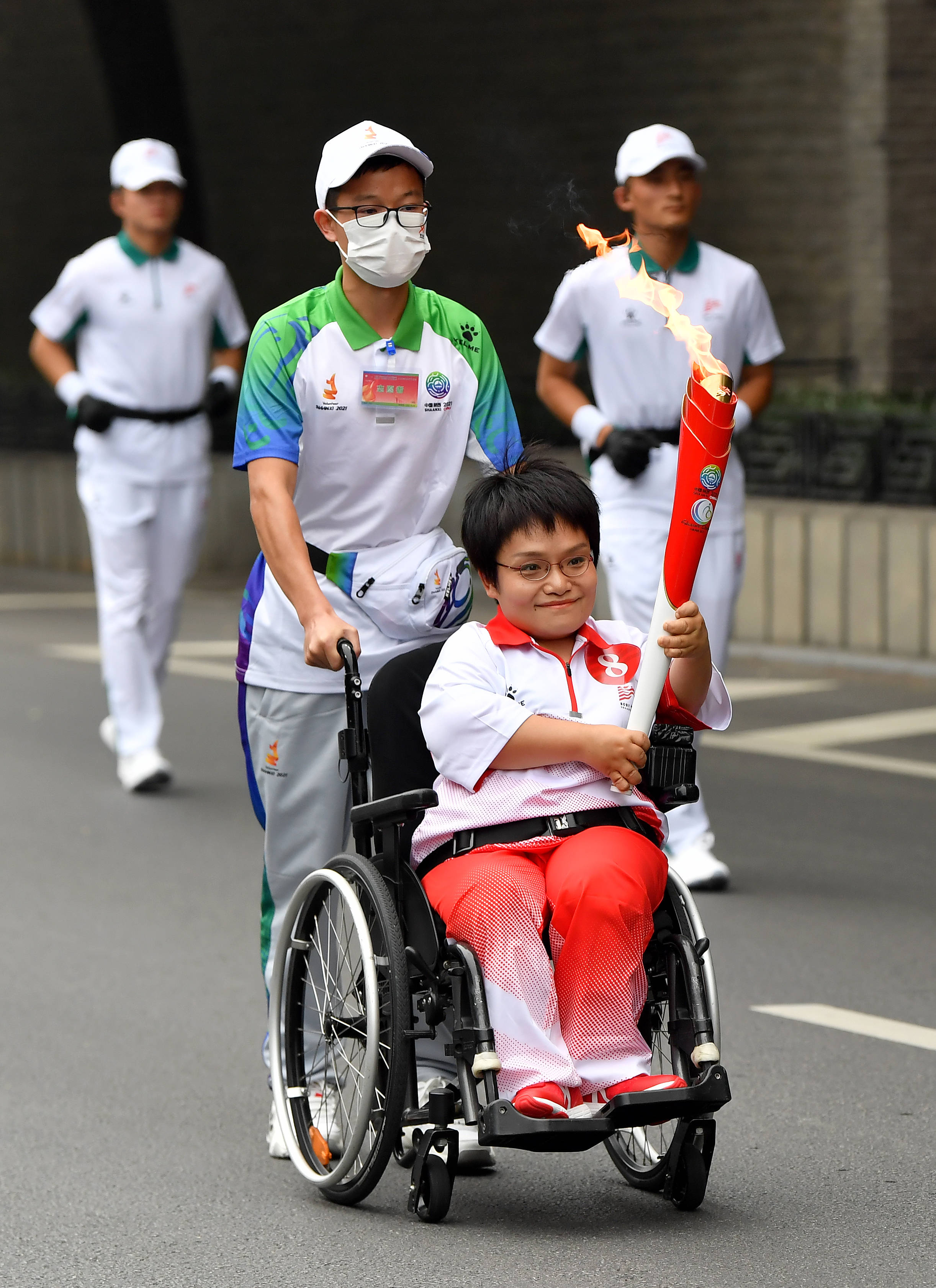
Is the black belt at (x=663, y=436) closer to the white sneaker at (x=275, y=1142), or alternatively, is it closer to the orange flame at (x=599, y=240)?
the orange flame at (x=599, y=240)

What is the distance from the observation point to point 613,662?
Result: 13.7 ft

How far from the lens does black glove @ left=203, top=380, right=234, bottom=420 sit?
901 centimetres

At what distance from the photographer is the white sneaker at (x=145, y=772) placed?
28.0 ft

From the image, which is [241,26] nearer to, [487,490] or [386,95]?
[386,95]

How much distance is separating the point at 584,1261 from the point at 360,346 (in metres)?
1.82

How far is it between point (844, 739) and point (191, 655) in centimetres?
401

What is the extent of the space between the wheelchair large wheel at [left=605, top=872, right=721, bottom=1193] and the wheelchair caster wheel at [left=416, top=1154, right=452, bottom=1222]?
0.33 meters

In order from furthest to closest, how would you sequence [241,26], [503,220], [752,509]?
[241,26]
[503,220]
[752,509]

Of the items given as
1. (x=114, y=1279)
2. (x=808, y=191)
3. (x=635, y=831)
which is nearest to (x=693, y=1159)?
(x=635, y=831)

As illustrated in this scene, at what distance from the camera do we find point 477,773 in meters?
3.99

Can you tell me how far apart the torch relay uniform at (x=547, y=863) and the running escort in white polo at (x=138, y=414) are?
15.4ft

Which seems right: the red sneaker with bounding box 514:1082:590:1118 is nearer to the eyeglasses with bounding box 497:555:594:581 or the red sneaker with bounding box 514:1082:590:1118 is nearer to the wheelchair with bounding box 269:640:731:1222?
the wheelchair with bounding box 269:640:731:1222

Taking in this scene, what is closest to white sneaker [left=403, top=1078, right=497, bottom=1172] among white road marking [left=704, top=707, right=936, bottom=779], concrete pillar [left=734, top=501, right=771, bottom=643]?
white road marking [left=704, top=707, right=936, bottom=779]

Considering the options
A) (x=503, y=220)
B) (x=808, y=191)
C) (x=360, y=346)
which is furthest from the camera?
(x=503, y=220)
